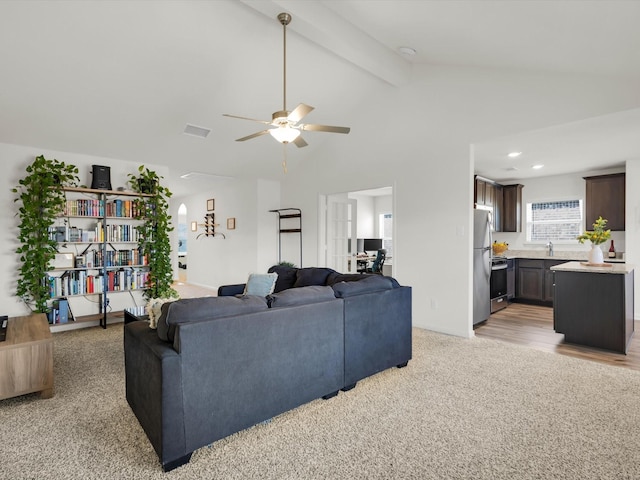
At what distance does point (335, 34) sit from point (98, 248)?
4124 mm

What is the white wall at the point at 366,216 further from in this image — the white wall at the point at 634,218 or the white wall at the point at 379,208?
the white wall at the point at 634,218

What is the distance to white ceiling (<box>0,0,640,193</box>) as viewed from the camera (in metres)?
2.88

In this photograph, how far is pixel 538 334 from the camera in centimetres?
445

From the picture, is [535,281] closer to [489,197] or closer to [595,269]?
[489,197]

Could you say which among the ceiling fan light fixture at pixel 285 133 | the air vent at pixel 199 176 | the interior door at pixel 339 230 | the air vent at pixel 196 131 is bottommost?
the interior door at pixel 339 230

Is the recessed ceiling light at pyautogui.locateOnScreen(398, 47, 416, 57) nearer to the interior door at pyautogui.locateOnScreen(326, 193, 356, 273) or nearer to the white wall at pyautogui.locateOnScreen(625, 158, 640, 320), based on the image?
the interior door at pyautogui.locateOnScreen(326, 193, 356, 273)

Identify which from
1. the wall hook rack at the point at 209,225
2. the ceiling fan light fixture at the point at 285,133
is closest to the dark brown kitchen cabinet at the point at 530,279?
the ceiling fan light fixture at the point at 285,133

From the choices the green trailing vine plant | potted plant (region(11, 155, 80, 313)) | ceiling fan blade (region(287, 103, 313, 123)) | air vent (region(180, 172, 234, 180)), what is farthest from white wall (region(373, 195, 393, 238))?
potted plant (region(11, 155, 80, 313))

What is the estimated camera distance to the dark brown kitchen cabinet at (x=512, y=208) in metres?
6.71

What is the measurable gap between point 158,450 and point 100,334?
3258mm

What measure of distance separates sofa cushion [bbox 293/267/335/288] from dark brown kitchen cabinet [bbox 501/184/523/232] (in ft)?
14.3

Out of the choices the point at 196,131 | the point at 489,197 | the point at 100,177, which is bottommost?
the point at 489,197

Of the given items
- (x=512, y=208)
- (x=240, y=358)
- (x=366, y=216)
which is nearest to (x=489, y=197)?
(x=512, y=208)

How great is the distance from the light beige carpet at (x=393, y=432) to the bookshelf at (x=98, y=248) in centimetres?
181
